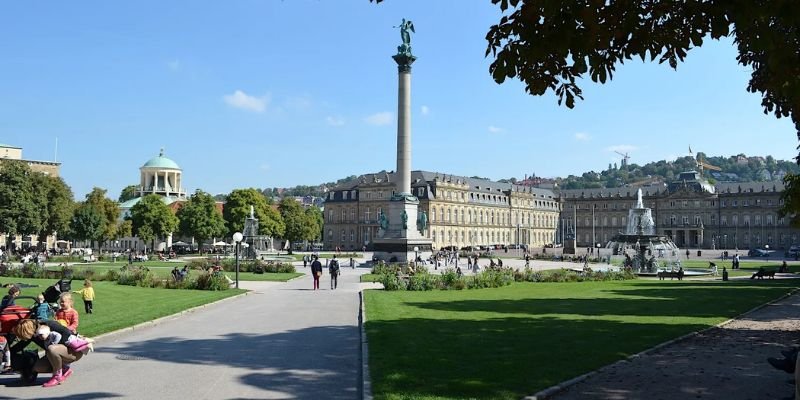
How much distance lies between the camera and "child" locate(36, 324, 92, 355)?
10.1 metres

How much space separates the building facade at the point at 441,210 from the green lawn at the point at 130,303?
87.9 metres

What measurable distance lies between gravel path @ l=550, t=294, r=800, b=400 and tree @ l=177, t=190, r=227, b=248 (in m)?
78.4

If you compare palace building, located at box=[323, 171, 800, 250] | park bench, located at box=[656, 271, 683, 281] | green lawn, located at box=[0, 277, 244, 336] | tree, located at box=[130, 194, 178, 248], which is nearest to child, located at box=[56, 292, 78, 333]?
green lawn, located at box=[0, 277, 244, 336]

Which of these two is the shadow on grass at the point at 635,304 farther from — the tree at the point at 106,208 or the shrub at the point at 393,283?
the tree at the point at 106,208

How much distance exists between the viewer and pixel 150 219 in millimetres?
87688

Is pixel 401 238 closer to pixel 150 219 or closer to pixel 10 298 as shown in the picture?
pixel 10 298

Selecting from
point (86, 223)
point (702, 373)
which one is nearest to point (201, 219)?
point (86, 223)

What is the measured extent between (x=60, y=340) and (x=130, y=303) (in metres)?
12.8

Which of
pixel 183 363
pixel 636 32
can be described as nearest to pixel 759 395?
pixel 636 32

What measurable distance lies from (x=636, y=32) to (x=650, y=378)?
5699mm

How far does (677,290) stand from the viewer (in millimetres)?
29797

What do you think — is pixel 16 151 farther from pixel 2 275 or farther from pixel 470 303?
pixel 470 303

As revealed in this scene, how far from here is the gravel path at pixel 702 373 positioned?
959 cm

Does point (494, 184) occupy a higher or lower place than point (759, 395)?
higher
